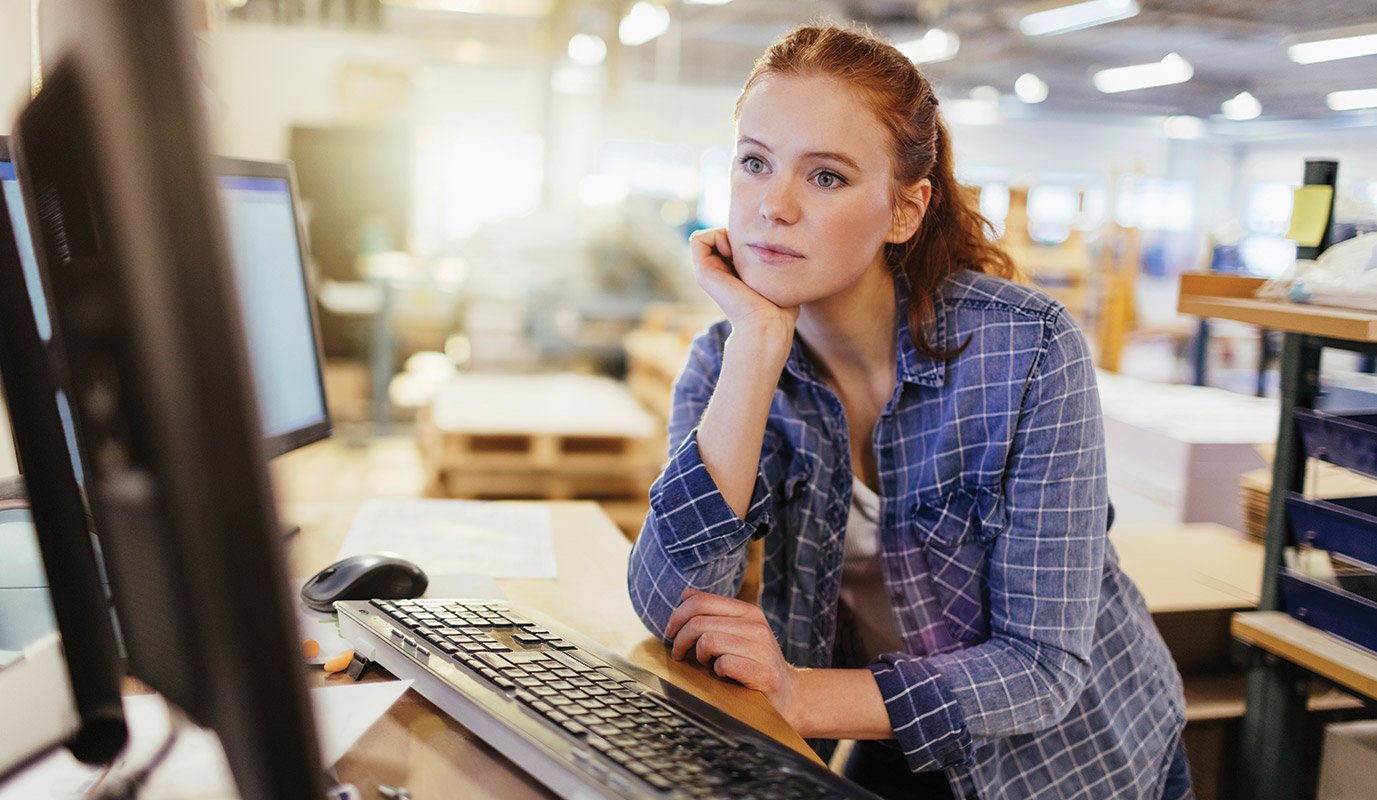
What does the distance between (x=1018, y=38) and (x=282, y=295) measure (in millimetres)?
11674

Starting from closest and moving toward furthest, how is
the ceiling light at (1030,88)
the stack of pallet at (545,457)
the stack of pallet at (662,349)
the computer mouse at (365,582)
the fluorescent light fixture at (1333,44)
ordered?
the computer mouse at (365,582)
the fluorescent light fixture at (1333,44)
the stack of pallet at (545,457)
the stack of pallet at (662,349)
the ceiling light at (1030,88)

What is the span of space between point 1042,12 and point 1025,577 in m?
7.65

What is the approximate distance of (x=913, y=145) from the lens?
1.28 m

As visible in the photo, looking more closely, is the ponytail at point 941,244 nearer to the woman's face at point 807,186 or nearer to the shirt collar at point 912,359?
the shirt collar at point 912,359

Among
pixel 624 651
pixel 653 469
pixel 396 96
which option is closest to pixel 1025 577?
pixel 624 651

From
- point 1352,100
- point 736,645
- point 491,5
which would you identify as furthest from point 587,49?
point 736,645

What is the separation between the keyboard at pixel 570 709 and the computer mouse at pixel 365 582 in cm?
7

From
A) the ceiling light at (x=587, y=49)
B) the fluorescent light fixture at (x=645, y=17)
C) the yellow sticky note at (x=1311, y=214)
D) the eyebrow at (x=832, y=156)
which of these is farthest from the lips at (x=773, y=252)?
the ceiling light at (x=587, y=49)

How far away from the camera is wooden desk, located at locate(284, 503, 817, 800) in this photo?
0.79 m

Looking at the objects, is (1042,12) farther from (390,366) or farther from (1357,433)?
(1357,433)

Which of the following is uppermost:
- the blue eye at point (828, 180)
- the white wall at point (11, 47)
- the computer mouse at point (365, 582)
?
the white wall at point (11, 47)

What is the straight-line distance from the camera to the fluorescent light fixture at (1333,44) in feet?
8.25

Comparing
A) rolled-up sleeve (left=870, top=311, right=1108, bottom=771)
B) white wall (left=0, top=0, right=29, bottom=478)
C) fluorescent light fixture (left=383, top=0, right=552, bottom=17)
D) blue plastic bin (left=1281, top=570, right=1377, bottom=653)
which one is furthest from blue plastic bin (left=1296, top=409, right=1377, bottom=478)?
fluorescent light fixture (left=383, top=0, right=552, bottom=17)

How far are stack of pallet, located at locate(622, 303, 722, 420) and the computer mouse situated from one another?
273 centimetres
